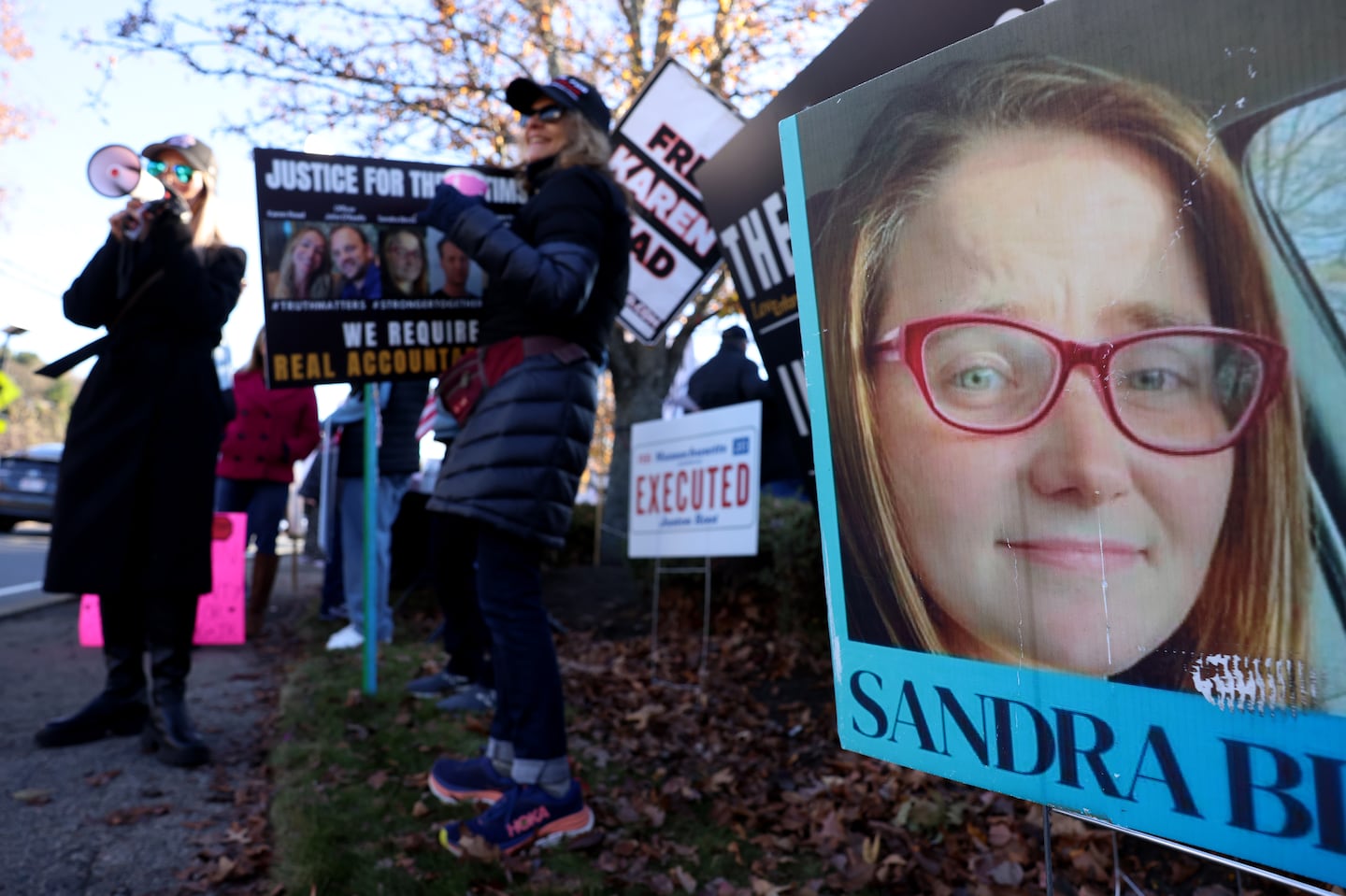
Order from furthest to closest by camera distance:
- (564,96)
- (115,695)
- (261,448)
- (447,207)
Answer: (261,448) → (115,695) → (564,96) → (447,207)

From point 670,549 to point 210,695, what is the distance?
93.0 inches

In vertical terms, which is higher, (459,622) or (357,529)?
(357,529)

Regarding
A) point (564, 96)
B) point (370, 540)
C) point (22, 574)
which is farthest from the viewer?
point (22, 574)

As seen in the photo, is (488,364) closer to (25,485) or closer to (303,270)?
(303,270)

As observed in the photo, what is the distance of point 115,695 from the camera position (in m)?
3.72

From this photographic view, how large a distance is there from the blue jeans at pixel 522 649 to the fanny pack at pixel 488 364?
413 mm

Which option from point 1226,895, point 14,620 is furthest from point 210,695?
point 1226,895

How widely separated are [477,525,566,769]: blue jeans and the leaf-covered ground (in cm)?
29

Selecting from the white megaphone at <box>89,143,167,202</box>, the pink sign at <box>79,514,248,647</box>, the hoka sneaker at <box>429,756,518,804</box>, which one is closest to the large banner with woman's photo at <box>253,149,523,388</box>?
the white megaphone at <box>89,143,167,202</box>

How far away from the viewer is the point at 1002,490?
4.34 feet

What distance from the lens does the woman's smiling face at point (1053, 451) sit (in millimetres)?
1167

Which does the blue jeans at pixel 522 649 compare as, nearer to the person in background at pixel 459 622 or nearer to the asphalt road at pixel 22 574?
the person in background at pixel 459 622

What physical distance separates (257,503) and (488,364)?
166 inches

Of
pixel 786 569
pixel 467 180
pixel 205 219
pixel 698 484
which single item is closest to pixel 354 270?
pixel 467 180
